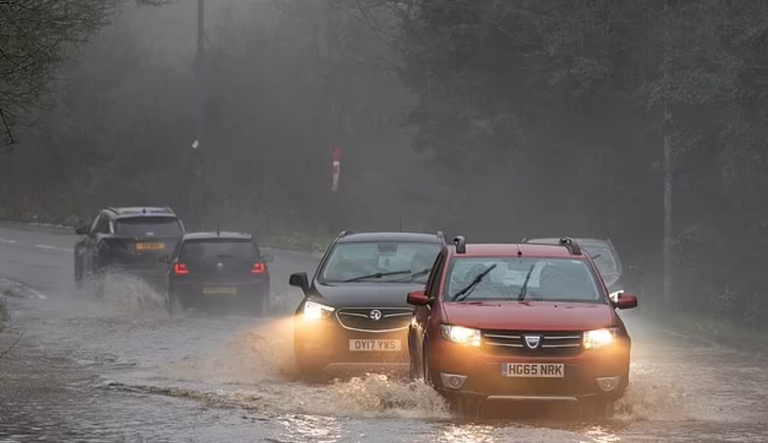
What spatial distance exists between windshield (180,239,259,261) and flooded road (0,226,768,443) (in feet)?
3.64

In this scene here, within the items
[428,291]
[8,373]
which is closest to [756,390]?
[428,291]

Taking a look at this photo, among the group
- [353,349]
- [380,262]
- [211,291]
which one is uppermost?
[380,262]

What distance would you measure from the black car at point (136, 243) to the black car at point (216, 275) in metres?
4.07

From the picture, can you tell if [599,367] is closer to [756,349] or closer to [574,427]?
[574,427]

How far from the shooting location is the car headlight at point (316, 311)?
17.3 metres

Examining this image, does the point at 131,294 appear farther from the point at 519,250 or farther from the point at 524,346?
the point at 524,346

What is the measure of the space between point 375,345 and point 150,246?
17.0 meters

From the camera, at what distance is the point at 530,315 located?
1395 cm

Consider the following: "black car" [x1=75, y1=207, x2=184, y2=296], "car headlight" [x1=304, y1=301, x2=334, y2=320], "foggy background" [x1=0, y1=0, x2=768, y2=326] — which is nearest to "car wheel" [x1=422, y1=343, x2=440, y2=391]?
"car headlight" [x1=304, y1=301, x2=334, y2=320]

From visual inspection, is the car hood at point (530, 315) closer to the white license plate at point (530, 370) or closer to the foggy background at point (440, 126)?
the white license plate at point (530, 370)

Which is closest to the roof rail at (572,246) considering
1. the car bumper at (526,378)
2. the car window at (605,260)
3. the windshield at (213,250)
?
the car bumper at (526,378)

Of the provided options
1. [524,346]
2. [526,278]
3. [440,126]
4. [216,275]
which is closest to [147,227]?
[216,275]

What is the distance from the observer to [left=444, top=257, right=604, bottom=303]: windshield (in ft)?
48.3

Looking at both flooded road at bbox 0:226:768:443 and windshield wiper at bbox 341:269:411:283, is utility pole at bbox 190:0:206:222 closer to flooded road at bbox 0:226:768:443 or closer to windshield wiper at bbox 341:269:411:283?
flooded road at bbox 0:226:768:443
